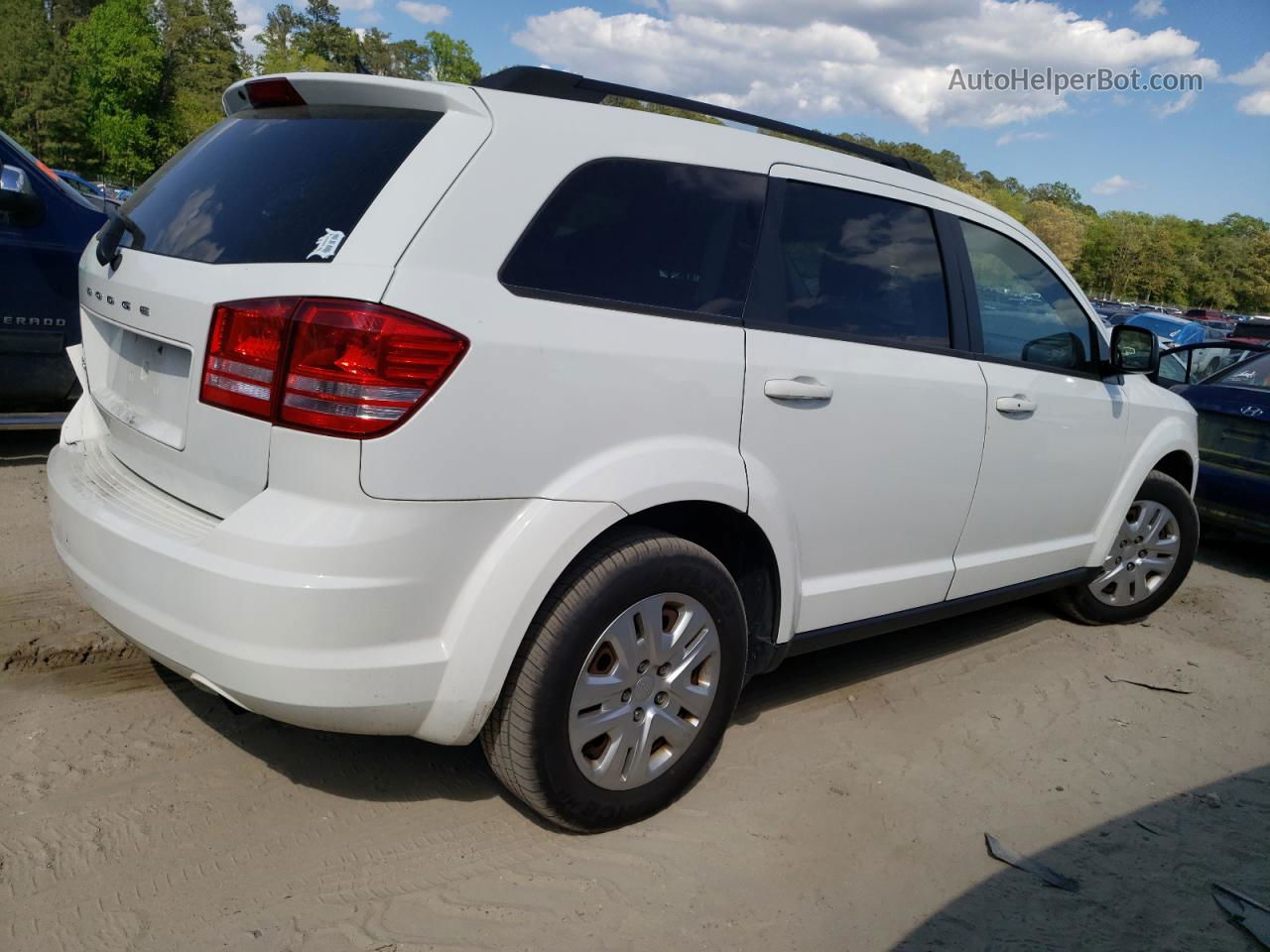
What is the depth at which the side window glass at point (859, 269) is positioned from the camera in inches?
122

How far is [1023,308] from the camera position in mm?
4027

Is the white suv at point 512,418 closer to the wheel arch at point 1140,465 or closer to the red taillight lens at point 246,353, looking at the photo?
the red taillight lens at point 246,353

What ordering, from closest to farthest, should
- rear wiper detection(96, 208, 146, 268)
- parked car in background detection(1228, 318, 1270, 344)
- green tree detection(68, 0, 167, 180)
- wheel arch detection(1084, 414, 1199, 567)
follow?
rear wiper detection(96, 208, 146, 268) < wheel arch detection(1084, 414, 1199, 567) < parked car in background detection(1228, 318, 1270, 344) < green tree detection(68, 0, 167, 180)

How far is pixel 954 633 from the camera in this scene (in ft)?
15.6

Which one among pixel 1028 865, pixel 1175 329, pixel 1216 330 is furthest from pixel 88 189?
pixel 1216 330

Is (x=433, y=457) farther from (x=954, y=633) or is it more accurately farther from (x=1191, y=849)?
(x=954, y=633)

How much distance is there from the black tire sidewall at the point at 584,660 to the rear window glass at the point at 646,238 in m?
0.71

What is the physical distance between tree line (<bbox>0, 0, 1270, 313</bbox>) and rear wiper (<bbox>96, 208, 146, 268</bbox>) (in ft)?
148

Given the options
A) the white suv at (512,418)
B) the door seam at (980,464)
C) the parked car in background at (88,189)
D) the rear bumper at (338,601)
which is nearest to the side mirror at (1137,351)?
the door seam at (980,464)

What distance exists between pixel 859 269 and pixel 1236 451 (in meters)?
4.43

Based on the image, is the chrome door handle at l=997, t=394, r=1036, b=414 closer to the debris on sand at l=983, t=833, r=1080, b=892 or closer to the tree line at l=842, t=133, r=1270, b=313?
the debris on sand at l=983, t=833, r=1080, b=892

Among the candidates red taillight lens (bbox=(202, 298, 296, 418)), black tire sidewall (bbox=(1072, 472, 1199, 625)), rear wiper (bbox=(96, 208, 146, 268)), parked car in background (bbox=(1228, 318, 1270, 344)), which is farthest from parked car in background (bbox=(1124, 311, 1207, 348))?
red taillight lens (bbox=(202, 298, 296, 418))

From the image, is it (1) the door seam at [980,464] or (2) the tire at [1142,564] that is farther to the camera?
(2) the tire at [1142,564]

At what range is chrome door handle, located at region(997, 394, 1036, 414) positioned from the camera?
3695 millimetres
